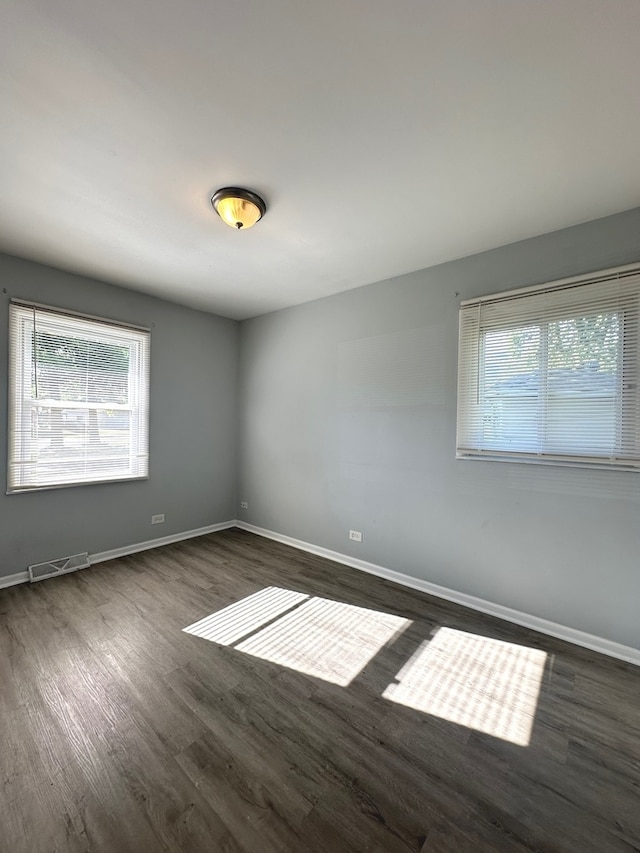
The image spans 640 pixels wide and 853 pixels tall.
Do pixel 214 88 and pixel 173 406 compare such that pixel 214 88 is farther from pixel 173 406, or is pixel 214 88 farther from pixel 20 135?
pixel 173 406

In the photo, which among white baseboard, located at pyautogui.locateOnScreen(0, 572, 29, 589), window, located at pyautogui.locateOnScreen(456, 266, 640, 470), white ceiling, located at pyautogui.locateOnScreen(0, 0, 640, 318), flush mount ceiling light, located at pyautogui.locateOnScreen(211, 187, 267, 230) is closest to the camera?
white ceiling, located at pyautogui.locateOnScreen(0, 0, 640, 318)

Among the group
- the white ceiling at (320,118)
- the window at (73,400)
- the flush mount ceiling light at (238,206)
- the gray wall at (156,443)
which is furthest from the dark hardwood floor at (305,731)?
the white ceiling at (320,118)

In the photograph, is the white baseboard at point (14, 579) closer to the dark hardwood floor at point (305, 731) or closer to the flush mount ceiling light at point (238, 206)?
the dark hardwood floor at point (305, 731)

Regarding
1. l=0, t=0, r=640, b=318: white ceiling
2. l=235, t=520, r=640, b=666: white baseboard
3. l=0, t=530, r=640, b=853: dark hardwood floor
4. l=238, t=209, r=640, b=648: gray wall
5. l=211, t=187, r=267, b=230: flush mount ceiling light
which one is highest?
l=0, t=0, r=640, b=318: white ceiling

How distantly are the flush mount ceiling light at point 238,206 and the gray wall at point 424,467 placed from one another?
5.11 feet

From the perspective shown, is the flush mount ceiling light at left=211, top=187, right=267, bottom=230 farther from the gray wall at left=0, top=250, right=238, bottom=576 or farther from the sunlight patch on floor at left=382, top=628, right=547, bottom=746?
the sunlight patch on floor at left=382, top=628, right=547, bottom=746

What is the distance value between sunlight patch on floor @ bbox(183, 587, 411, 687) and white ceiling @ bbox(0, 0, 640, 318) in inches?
111

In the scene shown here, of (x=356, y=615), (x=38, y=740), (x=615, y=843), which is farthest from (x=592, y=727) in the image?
(x=38, y=740)

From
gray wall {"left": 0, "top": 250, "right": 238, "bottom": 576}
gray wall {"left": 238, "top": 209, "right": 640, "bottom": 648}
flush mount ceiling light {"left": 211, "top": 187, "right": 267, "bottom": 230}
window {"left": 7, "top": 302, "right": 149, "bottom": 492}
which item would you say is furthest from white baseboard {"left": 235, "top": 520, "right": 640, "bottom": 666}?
flush mount ceiling light {"left": 211, "top": 187, "right": 267, "bottom": 230}

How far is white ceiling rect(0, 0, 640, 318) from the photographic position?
3.88 ft

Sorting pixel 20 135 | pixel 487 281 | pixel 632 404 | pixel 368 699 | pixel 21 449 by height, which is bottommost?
pixel 368 699

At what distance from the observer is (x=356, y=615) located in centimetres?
260

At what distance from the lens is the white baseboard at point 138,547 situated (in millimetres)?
2955

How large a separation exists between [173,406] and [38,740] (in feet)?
9.94
